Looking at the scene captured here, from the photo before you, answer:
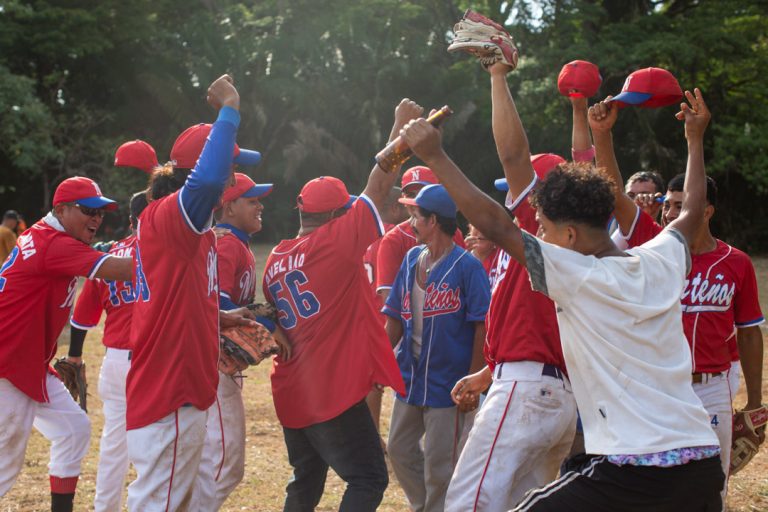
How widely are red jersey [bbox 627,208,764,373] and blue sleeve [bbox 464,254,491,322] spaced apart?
3.95 feet

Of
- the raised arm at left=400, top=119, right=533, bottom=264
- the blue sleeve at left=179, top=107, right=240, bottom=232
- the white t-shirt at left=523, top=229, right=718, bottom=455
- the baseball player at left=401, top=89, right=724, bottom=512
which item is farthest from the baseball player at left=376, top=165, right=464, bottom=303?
the white t-shirt at left=523, top=229, right=718, bottom=455

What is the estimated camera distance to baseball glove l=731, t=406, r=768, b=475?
5.58 meters

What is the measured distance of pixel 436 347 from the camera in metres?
5.96

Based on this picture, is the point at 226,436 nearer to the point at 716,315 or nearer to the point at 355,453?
the point at 355,453

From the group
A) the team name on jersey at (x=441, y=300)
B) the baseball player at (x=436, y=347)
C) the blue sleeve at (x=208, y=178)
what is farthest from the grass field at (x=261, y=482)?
the blue sleeve at (x=208, y=178)

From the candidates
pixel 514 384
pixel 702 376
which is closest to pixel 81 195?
pixel 514 384

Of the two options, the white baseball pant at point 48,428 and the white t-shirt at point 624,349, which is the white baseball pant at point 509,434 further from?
the white baseball pant at point 48,428

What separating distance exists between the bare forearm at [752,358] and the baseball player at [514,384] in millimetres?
1779

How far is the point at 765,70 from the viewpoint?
1033 inches

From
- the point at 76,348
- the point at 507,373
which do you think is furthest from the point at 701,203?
the point at 76,348

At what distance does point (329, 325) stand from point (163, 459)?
132 cm

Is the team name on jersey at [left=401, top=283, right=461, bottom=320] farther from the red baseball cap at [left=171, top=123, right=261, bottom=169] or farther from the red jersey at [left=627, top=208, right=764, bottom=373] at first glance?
the red baseball cap at [left=171, top=123, right=261, bottom=169]

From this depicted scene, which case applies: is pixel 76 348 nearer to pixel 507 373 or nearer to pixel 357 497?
pixel 357 497

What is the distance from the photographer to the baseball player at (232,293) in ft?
18.8
